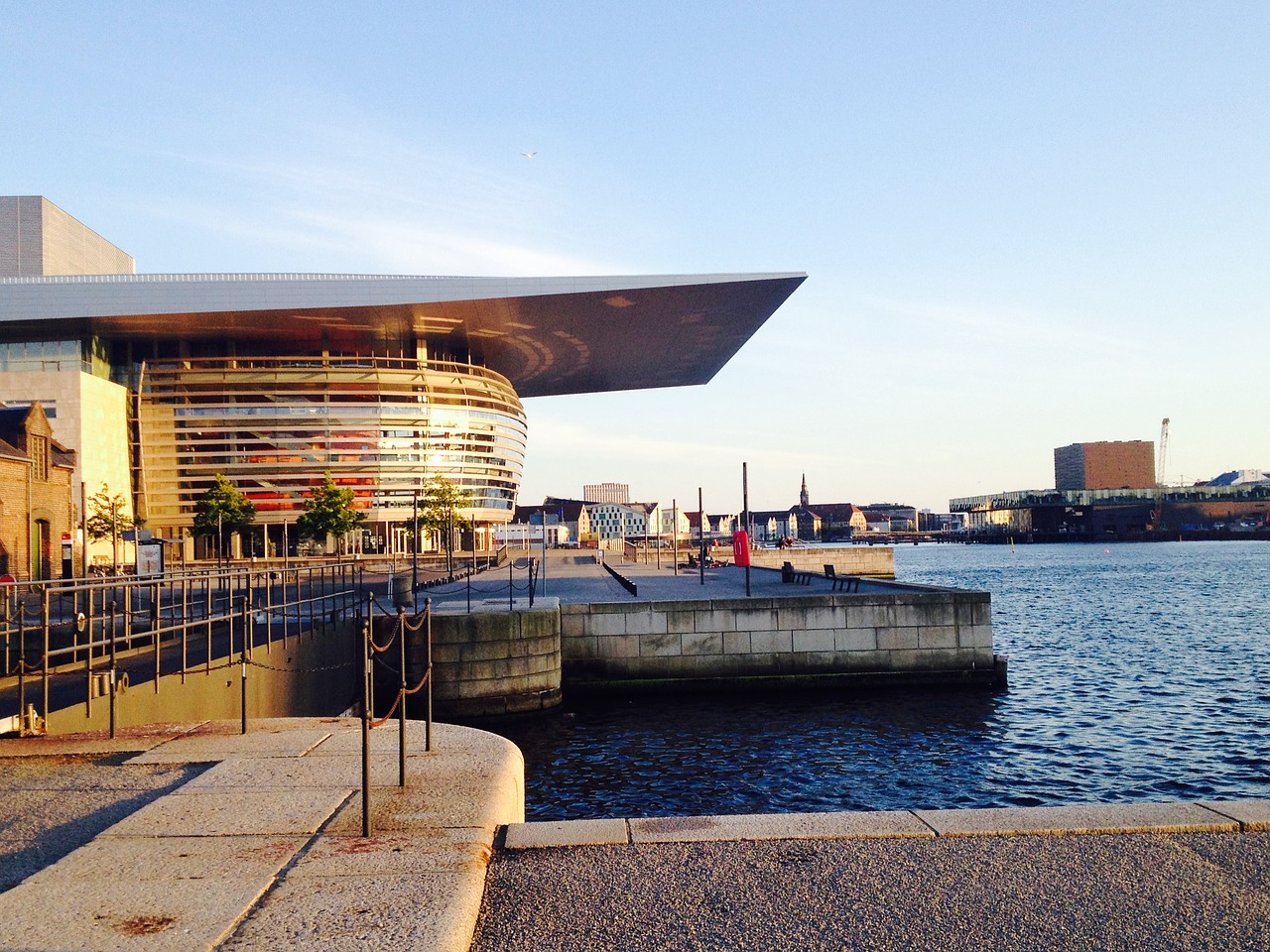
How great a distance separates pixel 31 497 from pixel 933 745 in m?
39.1

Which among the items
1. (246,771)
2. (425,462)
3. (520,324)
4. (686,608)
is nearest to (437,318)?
(520,324)

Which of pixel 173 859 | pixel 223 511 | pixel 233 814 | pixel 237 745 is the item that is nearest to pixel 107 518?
pixel 223 511

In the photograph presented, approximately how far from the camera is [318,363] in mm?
84812

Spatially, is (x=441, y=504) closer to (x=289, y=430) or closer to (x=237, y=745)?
(x=289, y=430)

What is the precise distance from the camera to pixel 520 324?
81.1 m

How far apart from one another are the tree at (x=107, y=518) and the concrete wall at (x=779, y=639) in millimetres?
55778

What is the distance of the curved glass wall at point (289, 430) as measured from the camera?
83000 millimetres

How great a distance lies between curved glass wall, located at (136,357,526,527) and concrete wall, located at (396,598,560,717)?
61443 mm

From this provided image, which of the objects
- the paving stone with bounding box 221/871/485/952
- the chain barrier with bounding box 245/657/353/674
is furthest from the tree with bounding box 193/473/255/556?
the paving stone with bounding box 221/871/485/952

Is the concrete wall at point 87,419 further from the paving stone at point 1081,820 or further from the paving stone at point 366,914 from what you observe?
the paving stone at point 1081,820

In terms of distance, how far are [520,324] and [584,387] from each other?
3682 centimetres

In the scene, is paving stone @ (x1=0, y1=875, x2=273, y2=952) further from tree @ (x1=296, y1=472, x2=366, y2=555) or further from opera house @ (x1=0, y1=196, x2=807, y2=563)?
tree @ (x1=296, y1=472, x2=366, y2=555)

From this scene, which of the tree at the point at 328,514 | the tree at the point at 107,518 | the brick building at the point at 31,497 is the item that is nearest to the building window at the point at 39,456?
the brick building at the point at 31,497

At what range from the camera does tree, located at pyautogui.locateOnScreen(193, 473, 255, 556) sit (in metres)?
76.3
